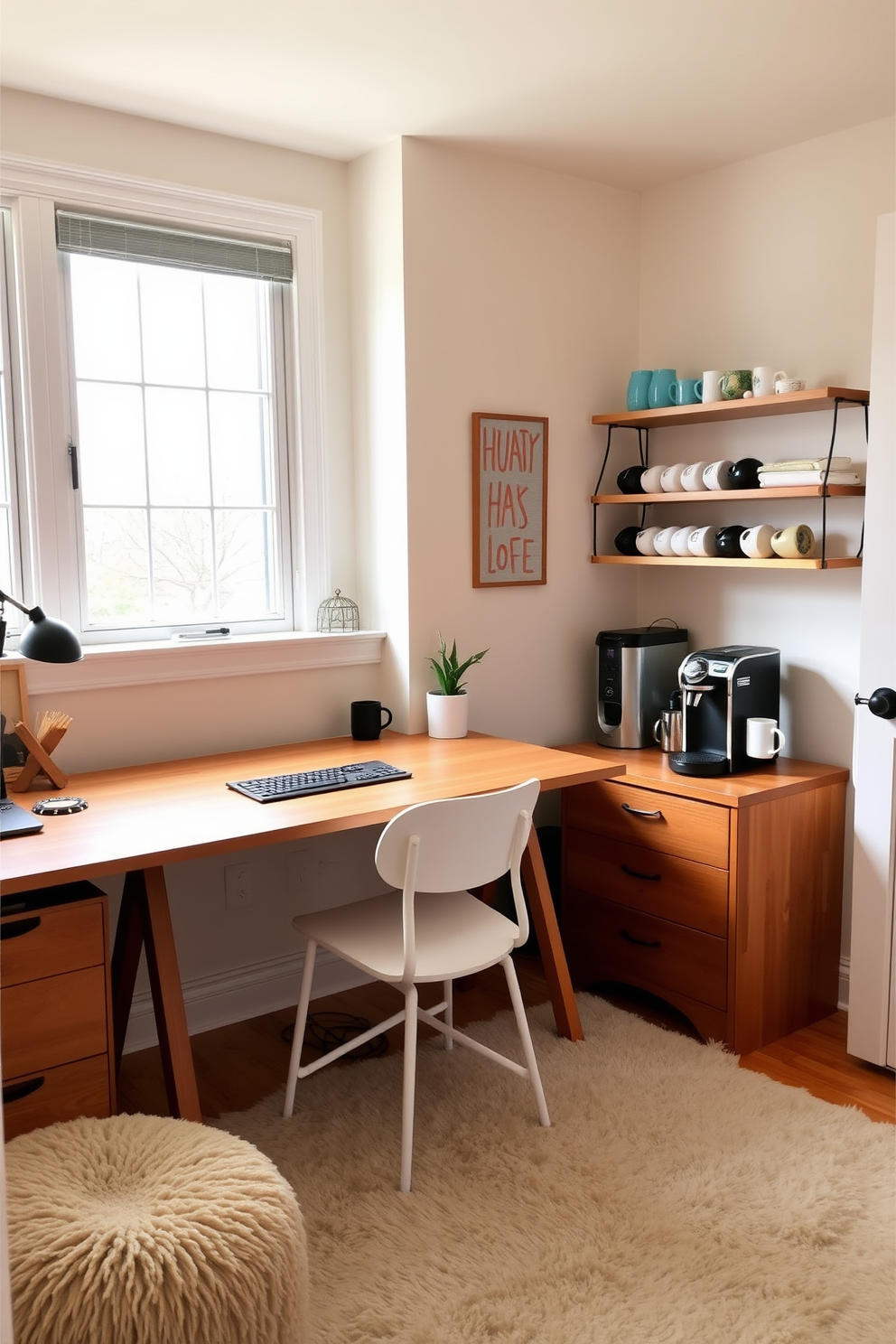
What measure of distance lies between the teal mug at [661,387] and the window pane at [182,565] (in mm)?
1393

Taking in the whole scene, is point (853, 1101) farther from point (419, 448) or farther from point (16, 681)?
point (16, 681)

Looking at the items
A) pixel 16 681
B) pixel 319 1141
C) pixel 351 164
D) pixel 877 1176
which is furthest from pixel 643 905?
pixel 351 164

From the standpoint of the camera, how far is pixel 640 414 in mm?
3240

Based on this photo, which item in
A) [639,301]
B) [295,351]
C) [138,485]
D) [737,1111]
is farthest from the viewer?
[639,301]

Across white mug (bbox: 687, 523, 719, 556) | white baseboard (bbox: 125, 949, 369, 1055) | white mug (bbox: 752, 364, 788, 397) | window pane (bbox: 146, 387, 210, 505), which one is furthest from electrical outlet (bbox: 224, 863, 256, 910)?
white mug (bbox: 752, 364, 788, 397)

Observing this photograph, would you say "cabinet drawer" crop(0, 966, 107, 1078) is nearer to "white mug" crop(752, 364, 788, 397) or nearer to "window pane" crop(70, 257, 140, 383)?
"window pane" crop(70, 257, 140, 383)

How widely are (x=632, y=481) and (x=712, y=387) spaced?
16.8 inches

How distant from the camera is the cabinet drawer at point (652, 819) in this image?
2734 mm

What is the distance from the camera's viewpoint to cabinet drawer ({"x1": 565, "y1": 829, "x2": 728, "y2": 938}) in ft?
8.99

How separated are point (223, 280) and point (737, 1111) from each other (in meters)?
2.55

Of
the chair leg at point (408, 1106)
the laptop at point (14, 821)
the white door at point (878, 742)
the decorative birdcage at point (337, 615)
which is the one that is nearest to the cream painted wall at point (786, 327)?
the white door at point (878, 742)

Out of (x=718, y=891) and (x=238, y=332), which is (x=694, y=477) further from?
(x=238, y=332)

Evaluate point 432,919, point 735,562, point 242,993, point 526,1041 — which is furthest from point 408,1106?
point 735,562

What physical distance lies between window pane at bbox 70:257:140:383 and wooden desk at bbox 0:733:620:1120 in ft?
3.47
